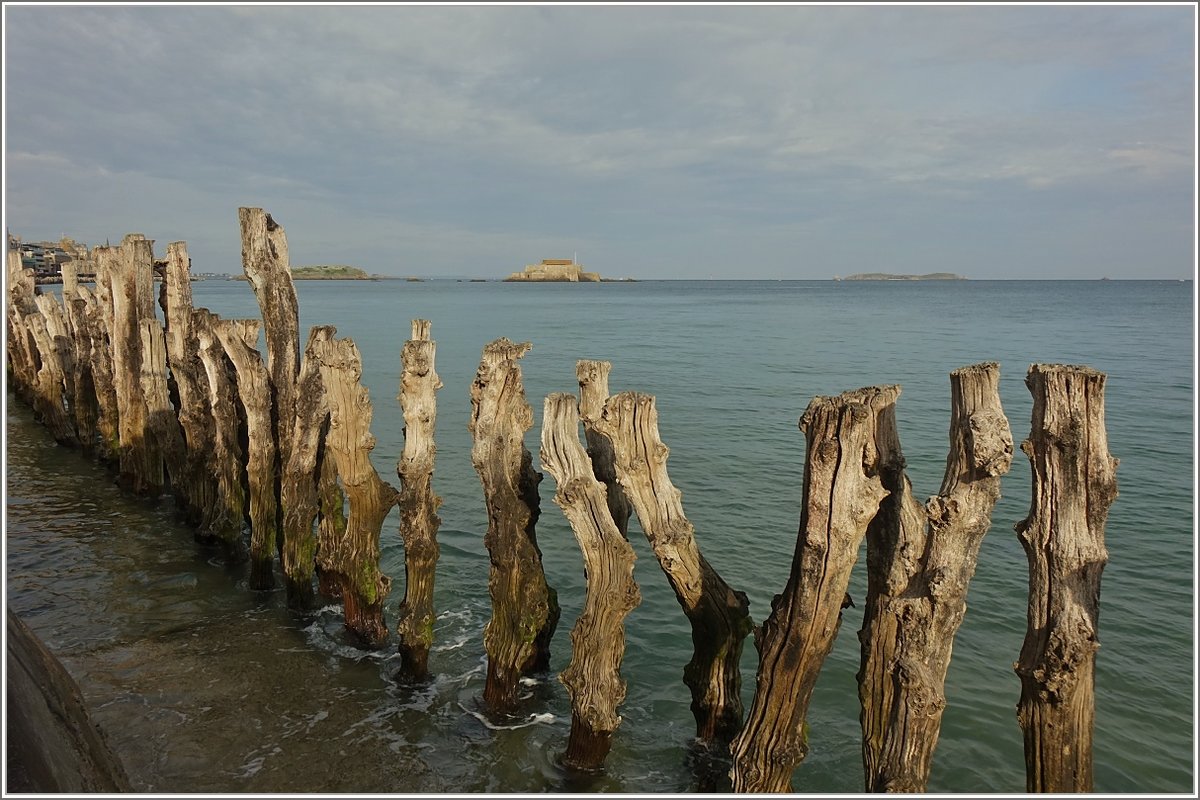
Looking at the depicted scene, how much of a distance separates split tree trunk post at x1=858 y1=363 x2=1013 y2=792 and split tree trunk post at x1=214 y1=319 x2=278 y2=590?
6763mm

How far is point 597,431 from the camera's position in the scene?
5.96 meters

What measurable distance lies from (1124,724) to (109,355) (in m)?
15.5

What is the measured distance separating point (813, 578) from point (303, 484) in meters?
5.64

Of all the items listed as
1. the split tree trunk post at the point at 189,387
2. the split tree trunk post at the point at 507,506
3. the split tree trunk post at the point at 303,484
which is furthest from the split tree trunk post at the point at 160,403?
the split tree trunk post at the point at 507,506

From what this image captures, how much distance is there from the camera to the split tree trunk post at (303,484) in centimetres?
793

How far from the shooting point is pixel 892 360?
32.0 meters

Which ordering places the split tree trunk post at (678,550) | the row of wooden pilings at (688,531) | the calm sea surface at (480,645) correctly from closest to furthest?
the row of wooden pilings at (688,531) → the split tree trunk post at (678,550) → the calm sea surface at (480,645)

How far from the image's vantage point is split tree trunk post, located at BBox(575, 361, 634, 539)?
604 centimetres

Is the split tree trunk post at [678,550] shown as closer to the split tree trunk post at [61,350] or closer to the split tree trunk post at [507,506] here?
the split tree trunk post at [507,506]

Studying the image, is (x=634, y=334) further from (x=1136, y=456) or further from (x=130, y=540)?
(x=130, y=540)

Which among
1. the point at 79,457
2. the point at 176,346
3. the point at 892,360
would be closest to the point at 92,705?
the point at 176,346

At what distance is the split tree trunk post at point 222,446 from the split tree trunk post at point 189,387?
5.1 inches

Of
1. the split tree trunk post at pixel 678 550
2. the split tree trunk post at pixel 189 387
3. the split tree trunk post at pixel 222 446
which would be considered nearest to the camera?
the split tree trunk post at pixel 678 550

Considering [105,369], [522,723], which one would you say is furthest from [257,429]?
[105,369]
